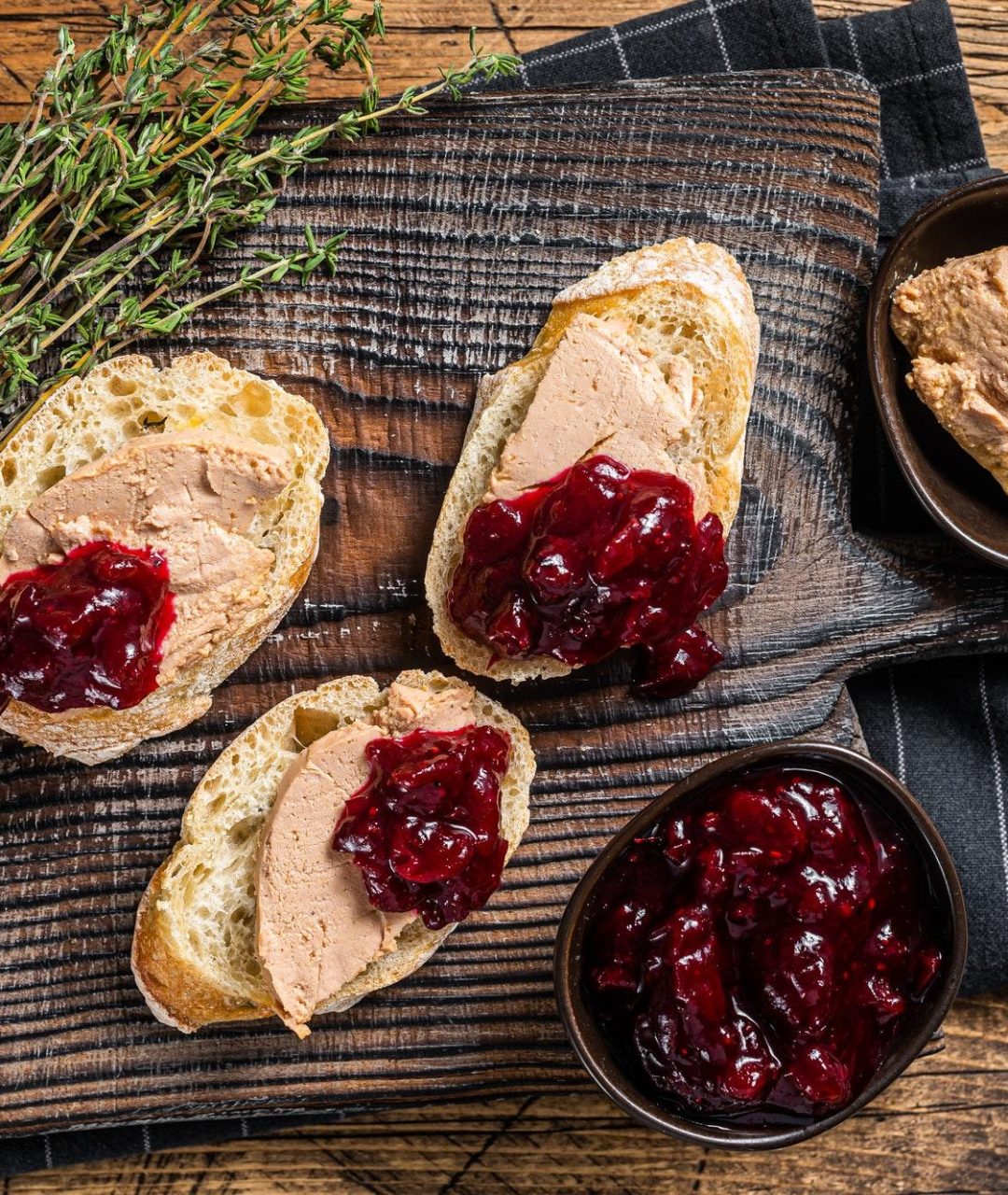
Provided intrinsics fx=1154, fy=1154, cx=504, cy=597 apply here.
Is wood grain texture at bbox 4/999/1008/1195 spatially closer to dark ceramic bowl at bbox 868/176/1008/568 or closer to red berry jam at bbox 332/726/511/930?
red berry jam at bbox 332/726/511/930

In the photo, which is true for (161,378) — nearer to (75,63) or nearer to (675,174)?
(75,63)

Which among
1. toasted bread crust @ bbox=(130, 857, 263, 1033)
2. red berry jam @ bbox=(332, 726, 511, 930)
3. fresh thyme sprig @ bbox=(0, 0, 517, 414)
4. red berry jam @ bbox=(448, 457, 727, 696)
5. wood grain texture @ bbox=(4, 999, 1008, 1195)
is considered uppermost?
fresh thyme sprig @ bbox=(0, 0, 517, 414)

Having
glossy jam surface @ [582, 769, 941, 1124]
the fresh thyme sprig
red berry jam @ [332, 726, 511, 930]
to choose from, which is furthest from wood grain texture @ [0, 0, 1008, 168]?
glossy jam surface @ [582, 769, 941, 1124]

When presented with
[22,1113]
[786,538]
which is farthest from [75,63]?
[22,1113]

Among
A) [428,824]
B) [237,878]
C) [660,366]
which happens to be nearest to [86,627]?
[237,878]

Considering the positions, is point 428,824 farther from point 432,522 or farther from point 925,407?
point 925,407
